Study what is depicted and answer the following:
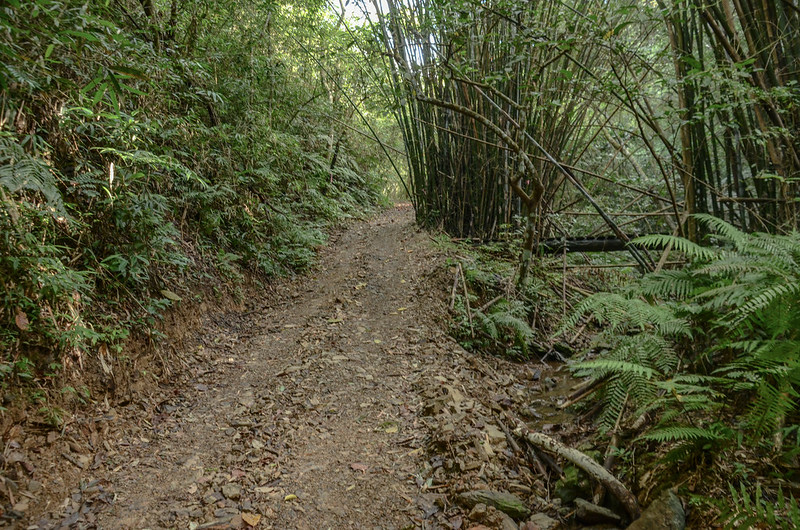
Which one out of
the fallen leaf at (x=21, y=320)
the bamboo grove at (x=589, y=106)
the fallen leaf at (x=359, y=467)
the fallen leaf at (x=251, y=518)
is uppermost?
the bamboo grove at (x=589, y=106)

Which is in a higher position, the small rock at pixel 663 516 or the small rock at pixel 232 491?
Answer: the small rock at pixel 663 516

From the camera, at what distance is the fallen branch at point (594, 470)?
5.65 ft

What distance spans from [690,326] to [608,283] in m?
3.50

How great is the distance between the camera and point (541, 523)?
191cm

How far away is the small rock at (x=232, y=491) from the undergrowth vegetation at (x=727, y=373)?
5.66 ft

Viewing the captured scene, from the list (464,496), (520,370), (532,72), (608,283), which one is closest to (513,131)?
(532,72)

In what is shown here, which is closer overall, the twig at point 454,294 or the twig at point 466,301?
the twig at point 466,301

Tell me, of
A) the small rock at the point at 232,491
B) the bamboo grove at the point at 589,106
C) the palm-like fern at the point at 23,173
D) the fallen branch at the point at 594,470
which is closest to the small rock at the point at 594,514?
the fallen branch at the point at 594,470

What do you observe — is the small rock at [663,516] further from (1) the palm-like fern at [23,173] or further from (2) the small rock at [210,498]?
(1) the palm-like fern at [23,173]

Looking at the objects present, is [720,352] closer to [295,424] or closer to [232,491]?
[295,424]

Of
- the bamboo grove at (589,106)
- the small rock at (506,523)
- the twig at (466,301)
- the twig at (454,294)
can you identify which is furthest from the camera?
the twig at (454,294)

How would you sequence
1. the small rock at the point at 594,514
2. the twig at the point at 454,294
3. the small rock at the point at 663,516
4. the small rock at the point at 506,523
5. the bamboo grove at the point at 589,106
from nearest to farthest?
1. the small rock at the point at 663,516
2. the small rock at the point at 594,514
3. the small rock at the point at 506,523
4. the bamboo grove at the point at 589,106
5. the twig at the point at 454,294

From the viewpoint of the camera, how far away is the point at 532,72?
361 cm

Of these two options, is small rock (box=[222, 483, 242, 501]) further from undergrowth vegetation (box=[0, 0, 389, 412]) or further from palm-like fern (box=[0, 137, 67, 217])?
palm-like fern (box=[0, 137, 67, 217])
